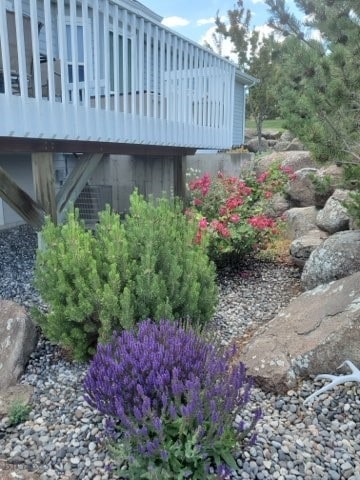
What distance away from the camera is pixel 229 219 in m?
3.99

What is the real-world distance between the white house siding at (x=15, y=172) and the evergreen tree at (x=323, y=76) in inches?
176

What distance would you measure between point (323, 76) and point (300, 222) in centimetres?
285

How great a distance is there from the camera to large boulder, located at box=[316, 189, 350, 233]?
416 centimetres

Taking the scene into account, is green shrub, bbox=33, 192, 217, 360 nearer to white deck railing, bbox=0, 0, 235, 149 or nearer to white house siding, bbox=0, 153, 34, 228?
white deck railing, bbox=0, 0, 235, 149

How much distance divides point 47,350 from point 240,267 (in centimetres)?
215

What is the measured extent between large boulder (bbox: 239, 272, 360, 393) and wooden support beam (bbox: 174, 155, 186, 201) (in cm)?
364

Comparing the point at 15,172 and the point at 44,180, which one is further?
the point at 15,172

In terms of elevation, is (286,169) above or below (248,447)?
above

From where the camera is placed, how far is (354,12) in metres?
2.31

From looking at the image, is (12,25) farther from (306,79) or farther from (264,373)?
(264,373)

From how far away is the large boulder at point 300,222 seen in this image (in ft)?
15.9

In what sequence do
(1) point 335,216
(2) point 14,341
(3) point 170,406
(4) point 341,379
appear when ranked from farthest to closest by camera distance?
1. (1) point 335,216
2. (2) point 14,341
3. (4) point 341,379
4. (3) point 170,406

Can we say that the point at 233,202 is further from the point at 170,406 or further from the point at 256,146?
the point at 256,146

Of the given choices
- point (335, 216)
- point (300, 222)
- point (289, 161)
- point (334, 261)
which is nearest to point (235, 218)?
point (334, 261)
